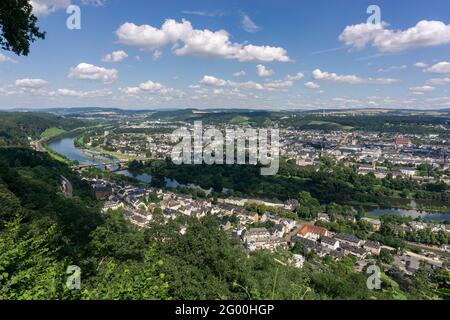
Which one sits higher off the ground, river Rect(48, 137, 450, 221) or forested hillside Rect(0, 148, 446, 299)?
forested hillside Rect(0, 148, 446, 299)

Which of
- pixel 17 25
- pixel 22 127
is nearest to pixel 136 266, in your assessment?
pixel 17 25

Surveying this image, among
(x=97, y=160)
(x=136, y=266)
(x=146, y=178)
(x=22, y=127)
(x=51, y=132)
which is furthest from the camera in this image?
(x=51, y=132)

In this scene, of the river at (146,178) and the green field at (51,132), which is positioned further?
the green field at (51,132)

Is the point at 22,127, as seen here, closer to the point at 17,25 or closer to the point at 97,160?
the point at 97,160

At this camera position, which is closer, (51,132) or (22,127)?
(22,127)

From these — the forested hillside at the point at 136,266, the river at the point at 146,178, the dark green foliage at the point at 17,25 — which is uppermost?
the dark green foliage at the point at 17,25

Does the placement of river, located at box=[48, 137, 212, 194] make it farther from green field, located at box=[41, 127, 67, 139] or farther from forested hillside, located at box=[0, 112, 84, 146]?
green field, located at box=[41, 127, 67, 139]

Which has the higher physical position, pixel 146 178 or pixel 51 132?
pixel 51 132

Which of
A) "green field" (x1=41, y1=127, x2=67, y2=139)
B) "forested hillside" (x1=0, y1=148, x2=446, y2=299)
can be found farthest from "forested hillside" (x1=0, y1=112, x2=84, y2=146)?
"forested hillside" (x1=0, y1=148, x2=446, y2=299)

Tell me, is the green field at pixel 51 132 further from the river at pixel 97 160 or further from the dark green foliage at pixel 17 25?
the dark green foliage at pixel 17 25

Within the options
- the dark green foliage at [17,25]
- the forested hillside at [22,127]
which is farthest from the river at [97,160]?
the dark green foliage at [17,25]

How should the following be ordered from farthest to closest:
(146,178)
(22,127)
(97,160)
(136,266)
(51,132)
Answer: (51,132)
(22,127)
(97,160)
(146,178)
(136,266)

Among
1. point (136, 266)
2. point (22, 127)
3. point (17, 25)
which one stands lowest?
point (136, 266)
